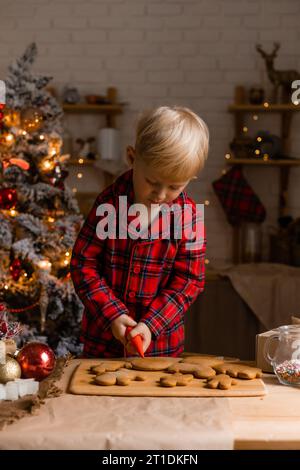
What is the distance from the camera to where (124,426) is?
43.7 inches

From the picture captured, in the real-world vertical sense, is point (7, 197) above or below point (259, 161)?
below

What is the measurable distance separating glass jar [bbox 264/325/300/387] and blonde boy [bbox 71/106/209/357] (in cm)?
35

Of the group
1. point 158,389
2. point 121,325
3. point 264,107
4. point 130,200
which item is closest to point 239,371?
point 158,389

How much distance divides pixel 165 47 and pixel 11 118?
180 cm

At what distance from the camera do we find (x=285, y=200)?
463 centimetres

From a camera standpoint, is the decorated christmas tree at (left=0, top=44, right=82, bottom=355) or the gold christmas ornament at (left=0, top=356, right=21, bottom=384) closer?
the gold christmas ornament at (left=0, top=356, right=21, bottom=384)

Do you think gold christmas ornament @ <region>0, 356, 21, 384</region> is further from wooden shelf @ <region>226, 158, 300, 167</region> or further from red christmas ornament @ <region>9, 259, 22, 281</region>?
wooden shelf @ <region>226, 158, 300, 167</region>

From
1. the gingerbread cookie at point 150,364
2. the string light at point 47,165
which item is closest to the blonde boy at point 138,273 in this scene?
the gingerbread cookie at point 150,364

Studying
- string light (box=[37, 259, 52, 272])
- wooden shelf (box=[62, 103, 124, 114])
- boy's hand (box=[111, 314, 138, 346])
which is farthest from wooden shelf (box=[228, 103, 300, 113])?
boy's hand (box=[111, 314, 138, 346])

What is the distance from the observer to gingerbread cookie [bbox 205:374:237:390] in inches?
52.1

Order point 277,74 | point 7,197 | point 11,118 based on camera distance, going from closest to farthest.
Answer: point 7,197 < point 11,118 < point 277,74

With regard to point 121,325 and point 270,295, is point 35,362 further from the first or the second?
point 270,295

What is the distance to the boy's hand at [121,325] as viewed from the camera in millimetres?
1614

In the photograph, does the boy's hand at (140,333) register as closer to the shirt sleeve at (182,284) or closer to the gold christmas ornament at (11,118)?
the shirt sleeve at (182,284)
